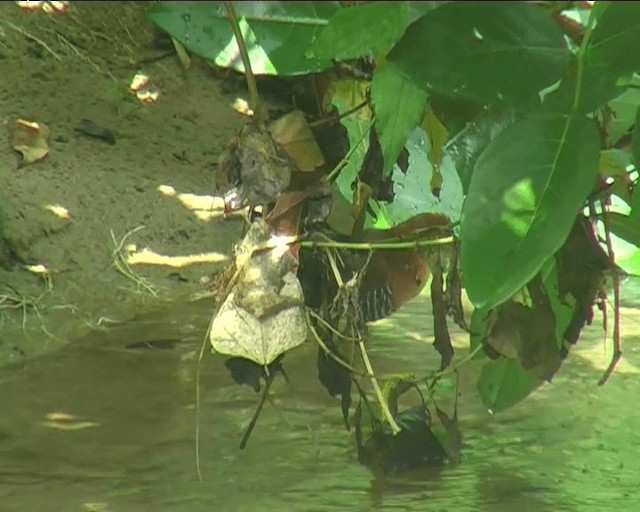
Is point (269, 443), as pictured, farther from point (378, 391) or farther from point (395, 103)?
point (395, 103)

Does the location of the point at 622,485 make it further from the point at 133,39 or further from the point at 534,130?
the point at 133,39

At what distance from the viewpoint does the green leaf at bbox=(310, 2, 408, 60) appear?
0.51 meters

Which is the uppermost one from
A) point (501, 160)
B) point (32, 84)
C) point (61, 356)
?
point (32, 84)

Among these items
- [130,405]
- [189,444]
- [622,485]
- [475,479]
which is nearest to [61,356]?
[130,405]

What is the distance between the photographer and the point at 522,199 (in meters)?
0.54

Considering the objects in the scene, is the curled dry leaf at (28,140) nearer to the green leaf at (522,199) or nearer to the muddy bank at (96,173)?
the muddy bank at (96,173)

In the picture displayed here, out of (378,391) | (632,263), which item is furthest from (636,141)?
(632,263)

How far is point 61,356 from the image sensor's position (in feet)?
5.38

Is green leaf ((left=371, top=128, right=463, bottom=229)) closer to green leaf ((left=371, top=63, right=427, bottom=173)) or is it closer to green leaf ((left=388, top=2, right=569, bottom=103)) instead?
green leaf ((left=371, top=63, right=427, bottom=173))

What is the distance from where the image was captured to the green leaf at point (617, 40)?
52 cm

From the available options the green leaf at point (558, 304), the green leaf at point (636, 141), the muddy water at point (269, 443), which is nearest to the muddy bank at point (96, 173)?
the muddy water at point (269, 443)

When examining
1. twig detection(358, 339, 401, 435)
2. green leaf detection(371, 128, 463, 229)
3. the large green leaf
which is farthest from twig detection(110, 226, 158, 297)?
the large green leaf

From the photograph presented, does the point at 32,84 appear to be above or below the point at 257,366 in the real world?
above

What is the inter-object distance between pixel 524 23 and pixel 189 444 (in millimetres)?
848
